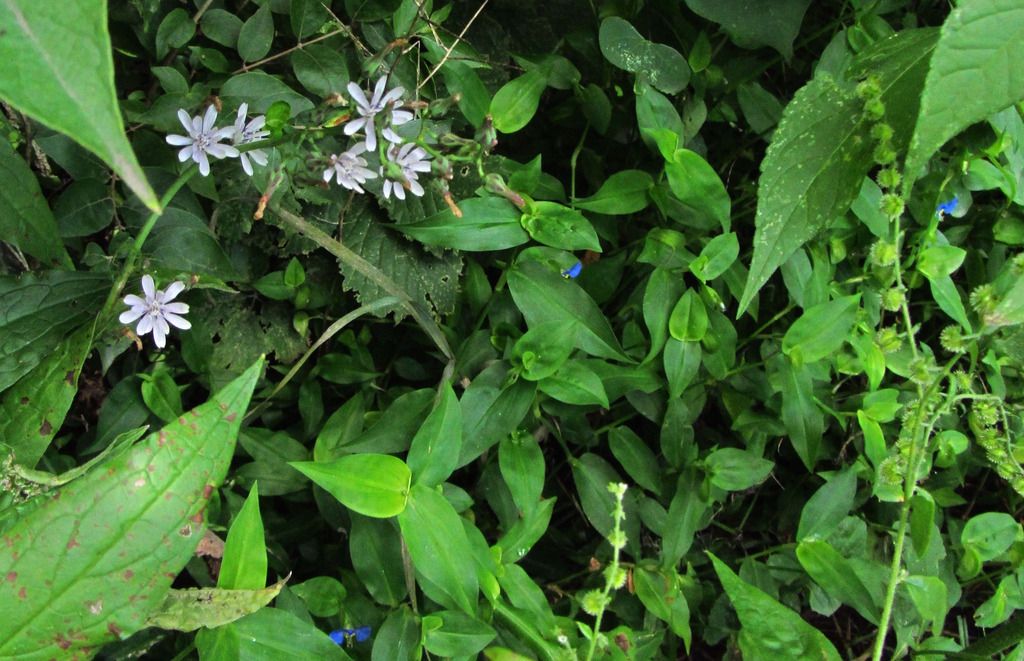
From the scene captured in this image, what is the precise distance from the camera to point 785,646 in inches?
48.3

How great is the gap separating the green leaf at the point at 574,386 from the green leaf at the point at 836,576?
44cm

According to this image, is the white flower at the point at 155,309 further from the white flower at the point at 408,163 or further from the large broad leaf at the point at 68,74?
the large broad leaf at the point at 68,74

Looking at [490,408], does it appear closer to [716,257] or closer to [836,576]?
[716,257]

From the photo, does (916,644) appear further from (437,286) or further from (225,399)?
(225,399)

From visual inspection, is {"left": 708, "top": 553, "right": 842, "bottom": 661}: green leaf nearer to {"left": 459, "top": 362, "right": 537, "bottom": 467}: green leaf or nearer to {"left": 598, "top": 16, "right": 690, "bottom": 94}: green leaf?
{"left": 459, "top": 362, "right": 537, "bottom": 467}: green leaf

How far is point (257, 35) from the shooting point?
1351 mm

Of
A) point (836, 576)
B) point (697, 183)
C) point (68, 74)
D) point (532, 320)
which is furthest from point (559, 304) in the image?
point (68, 74)

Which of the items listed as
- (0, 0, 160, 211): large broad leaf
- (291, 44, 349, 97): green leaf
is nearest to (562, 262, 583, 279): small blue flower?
(291, 44, 349, 97): green leaf

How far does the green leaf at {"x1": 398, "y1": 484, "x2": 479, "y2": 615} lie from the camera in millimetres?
1146

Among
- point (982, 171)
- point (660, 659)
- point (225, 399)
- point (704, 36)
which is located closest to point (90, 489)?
point (225, 399)

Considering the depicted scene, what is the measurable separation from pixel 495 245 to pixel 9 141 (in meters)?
0.74

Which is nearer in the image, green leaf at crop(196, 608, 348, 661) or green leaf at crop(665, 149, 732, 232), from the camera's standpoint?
green leaf at crop(196, 608, 348, 661)

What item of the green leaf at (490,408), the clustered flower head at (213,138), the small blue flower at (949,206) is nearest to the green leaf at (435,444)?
the green leaf at (490,408)

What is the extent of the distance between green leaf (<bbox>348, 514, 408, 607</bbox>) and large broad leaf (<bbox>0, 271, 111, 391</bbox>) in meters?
0.54
